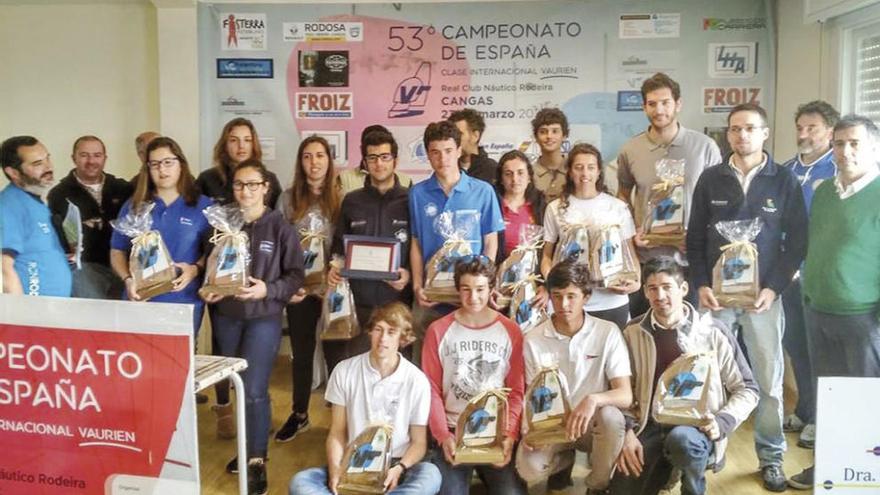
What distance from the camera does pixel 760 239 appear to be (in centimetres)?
315

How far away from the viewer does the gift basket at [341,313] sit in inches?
137

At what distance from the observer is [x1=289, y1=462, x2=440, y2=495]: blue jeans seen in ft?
8.86

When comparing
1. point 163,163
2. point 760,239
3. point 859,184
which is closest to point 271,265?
point 163,163

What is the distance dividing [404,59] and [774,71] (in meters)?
2.25

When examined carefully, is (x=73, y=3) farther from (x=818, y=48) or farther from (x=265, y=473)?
(x=818, y=48)

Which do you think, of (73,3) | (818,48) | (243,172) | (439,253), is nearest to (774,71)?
(818,48)

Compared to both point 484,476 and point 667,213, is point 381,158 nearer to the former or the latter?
point 667,213

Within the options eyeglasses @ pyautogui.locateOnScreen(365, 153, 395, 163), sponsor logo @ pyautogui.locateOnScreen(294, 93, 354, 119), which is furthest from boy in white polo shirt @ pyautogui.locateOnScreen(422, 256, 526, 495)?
sponsor logo @ pyautogui.locateOnScreen(294, 93, 354, 119)

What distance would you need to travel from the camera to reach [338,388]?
2.86 metres

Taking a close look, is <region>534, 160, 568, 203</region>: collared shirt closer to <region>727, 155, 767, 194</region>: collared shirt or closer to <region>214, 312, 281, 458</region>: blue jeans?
<region>727, 155, 767, 194</region>: collared shirt

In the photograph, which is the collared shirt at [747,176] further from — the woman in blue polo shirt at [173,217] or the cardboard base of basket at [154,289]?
the cardboard base of basket at [154,289]

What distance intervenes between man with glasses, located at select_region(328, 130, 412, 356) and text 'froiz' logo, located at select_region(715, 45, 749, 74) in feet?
7.93

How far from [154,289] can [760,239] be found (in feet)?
8.04

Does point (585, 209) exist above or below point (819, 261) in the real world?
above
